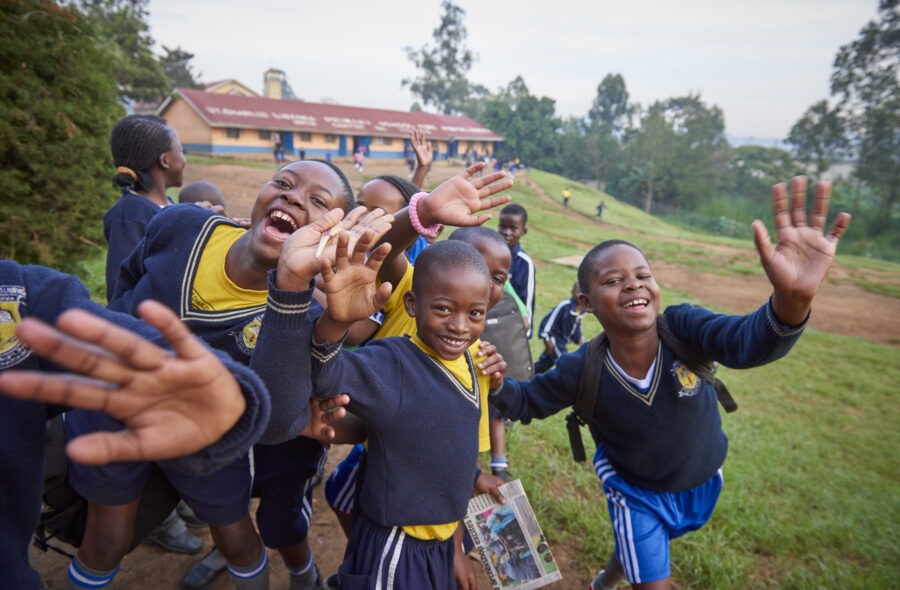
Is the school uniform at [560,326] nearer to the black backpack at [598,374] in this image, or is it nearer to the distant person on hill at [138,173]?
the black backpack at [598,374]

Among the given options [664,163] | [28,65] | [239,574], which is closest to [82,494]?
[239,574]

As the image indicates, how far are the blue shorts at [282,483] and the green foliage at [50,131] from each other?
12.4 ft

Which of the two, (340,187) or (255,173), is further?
(255,173)

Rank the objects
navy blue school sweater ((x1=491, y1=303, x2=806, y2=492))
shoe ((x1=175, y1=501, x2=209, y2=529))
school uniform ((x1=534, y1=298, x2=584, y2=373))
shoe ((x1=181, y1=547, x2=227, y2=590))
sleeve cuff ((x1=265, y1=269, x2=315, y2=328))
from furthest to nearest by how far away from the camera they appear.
Result: school uniform ((x1=534, y1=298, x2=584, y2=373)) → shoe ((x1=175, y1=501, x2=209, y2=529)) → shoe ((x1=181, y1=547, x2=227, y2=590)) → navy blue school sweater ((x1=491, y1=303, x2=806, y2=492)) → sleeve cuff ((x1=265, y1=269, x2=315, y2=328))

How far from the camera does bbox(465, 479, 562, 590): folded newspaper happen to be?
77.2 inches

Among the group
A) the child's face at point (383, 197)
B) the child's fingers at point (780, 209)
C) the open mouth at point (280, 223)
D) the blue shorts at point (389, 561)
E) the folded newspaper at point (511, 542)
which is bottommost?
the folded newspaper at point (511, 542)

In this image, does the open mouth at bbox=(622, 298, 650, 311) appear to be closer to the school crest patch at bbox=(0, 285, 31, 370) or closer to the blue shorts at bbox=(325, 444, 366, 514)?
the blue shorts at bbox=(325, 444, 366, 514)

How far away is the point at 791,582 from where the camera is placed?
264 cm

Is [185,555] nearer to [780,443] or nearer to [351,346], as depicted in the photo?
[351,346]

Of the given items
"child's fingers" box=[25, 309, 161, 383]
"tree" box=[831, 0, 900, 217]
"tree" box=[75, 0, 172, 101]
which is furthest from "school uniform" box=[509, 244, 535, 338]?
"tree" box=[831, 0, 900, 217]

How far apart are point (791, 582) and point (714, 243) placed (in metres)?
20.5

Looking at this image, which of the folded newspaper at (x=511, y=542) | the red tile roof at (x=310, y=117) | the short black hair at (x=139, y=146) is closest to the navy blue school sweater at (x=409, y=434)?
the folded newspaper at (x=511, y=542)

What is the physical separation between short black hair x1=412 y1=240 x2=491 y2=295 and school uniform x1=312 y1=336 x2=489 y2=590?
270 millimetres

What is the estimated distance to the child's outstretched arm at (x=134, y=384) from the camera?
68 centimetres
